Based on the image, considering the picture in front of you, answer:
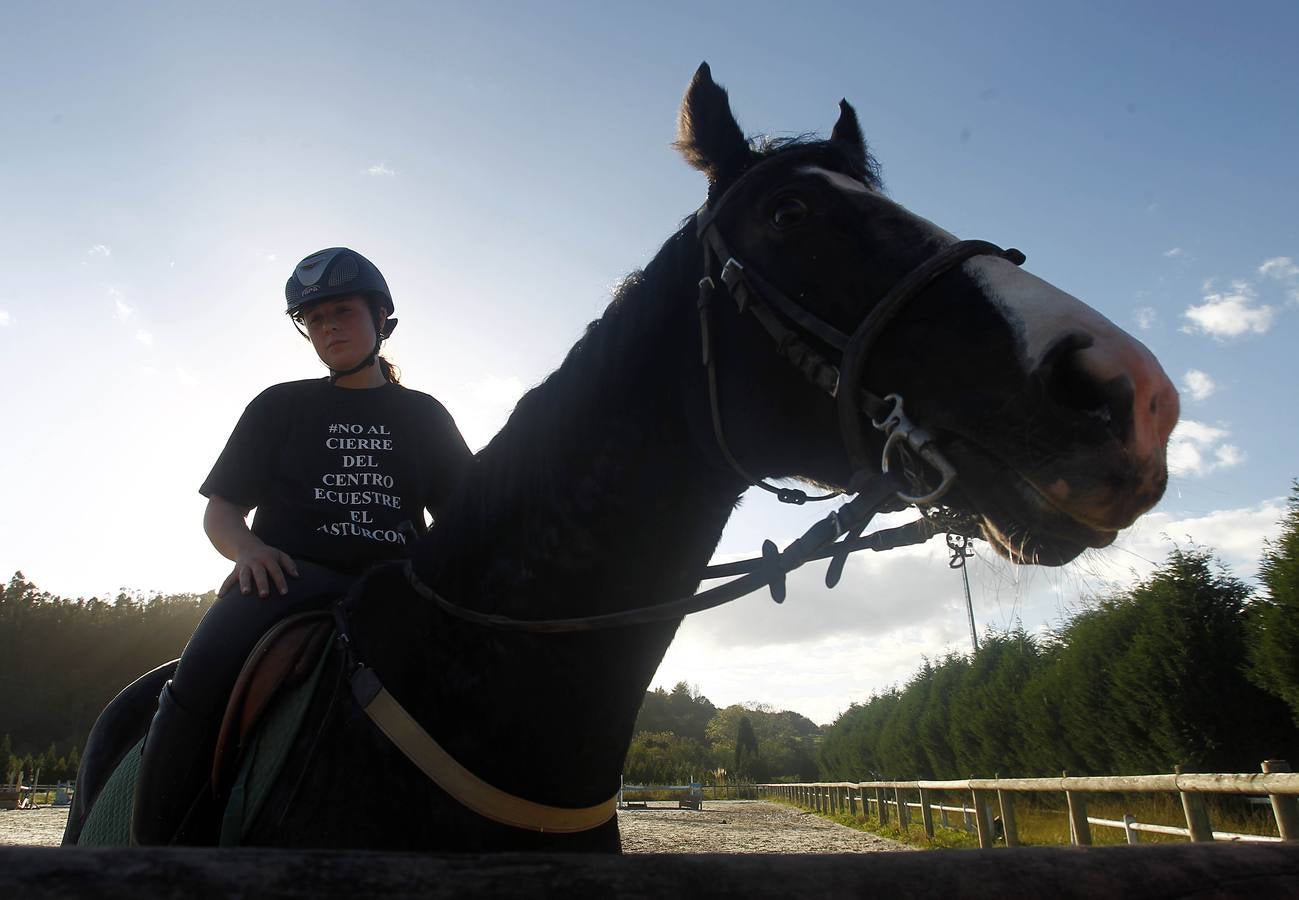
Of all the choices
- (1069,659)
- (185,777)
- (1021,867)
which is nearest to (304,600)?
(185,777)

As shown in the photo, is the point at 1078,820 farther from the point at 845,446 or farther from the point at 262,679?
the point at 262,679

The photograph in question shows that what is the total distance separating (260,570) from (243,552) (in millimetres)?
131

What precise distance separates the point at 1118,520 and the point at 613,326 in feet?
4.61

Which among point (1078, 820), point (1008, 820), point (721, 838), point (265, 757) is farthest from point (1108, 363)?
point (721, 838)

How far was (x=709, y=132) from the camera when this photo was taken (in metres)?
2.54

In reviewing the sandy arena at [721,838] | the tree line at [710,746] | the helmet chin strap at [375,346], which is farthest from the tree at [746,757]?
the helmet chin strap at [375,346]

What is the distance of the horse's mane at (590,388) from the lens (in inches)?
87.9

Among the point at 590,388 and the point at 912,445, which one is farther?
the point at 590,388

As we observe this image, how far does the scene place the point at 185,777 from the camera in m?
2.22

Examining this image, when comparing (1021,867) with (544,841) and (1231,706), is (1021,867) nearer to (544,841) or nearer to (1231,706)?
(544,841)

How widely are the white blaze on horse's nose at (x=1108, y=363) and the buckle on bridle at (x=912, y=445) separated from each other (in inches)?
9.5

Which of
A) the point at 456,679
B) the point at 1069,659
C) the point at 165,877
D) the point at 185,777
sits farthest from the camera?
the point at 1069,659

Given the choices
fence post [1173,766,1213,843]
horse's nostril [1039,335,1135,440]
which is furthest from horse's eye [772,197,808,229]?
fence post [1173,766,1213,843]

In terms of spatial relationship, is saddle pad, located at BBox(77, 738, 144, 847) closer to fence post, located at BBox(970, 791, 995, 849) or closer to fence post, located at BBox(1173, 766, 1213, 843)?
fence post, located at BBox(1173, 766, 1213, 843)
